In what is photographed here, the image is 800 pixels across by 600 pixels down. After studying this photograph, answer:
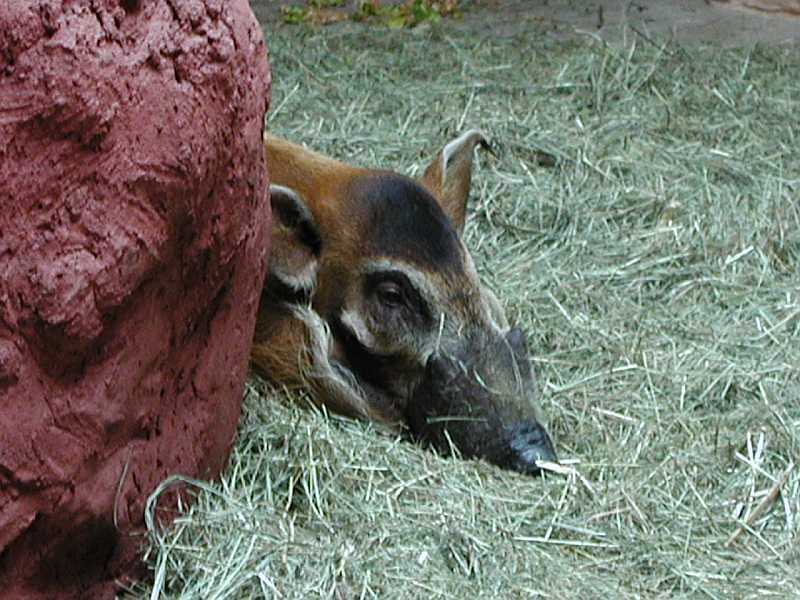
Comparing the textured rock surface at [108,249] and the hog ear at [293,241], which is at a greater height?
the textured rock surface at [108,249]

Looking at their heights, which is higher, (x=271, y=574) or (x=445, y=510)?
(x=271, y=574)

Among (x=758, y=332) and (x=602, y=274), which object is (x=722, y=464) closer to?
(x=758, y=332)

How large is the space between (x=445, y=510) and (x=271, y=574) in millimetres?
681

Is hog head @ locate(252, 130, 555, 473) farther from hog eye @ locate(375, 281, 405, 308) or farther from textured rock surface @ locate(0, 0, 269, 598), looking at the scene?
textured rock surface @ locate(0, 0, 269, 598)

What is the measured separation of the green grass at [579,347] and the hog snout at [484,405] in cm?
14

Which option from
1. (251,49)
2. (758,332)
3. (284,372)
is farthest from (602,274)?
(251,49)

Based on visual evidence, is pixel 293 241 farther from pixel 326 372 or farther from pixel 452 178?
pixel 452 178

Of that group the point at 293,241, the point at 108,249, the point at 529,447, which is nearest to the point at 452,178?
the point at 293,241

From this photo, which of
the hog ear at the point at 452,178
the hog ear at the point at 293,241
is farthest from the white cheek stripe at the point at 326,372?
the hog ear at the point at 452,178

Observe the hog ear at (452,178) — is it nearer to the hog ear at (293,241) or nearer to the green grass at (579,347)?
the green grass at (579,347)

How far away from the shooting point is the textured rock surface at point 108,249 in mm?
3365

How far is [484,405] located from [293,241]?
883 millimetres

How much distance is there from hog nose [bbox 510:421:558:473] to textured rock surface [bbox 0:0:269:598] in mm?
1292

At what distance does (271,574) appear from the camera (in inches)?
156
